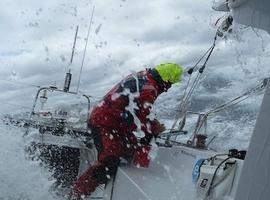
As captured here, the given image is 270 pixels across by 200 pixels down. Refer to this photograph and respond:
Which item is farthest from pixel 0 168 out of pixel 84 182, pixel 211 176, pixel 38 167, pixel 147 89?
pixel 211 176

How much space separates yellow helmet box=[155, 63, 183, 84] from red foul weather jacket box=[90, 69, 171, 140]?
208 millimetres

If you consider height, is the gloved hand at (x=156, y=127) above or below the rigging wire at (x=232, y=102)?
below

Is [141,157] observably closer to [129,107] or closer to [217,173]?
[129,107]

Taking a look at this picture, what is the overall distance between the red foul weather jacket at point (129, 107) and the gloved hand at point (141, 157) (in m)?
0.31

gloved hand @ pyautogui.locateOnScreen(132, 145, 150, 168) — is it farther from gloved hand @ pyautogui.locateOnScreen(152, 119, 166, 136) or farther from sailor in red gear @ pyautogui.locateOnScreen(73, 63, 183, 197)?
gloved hand @ pyautogui.locateOnScreen(152, 119, 166, 136)

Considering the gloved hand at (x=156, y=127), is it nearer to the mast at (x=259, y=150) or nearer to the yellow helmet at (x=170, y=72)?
the yellow helmet at (x=170, y=72)

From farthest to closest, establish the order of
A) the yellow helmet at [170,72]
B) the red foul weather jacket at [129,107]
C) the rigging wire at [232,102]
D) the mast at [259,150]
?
the yellow helmet at [170,72], the red foul weather jacket at [129,107], the rigging wire at [232,102], the mast at [259,150]

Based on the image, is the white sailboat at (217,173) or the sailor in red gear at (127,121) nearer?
the white sailboat at (217,173)

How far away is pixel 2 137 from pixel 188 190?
5.79m

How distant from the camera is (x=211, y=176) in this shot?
3.13m

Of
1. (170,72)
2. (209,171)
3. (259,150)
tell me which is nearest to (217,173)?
(209,171)

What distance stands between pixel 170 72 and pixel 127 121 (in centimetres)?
87

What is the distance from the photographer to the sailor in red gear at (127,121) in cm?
543

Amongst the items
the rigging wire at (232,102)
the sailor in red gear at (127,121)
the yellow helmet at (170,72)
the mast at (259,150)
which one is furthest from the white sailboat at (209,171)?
the yellow helmet at (170,72)
